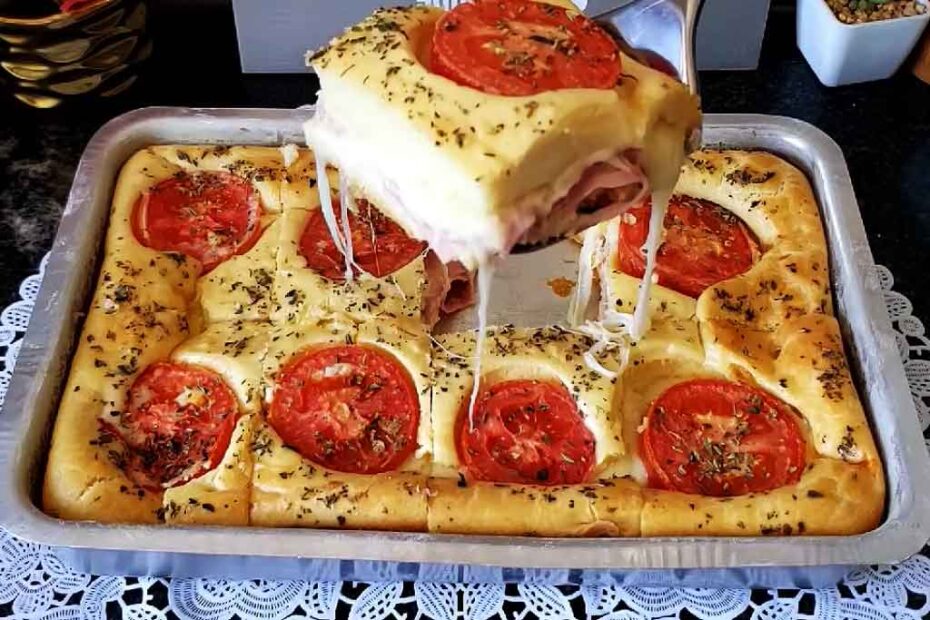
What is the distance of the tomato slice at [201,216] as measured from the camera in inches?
109

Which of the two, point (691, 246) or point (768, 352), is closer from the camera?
point (768, 352)

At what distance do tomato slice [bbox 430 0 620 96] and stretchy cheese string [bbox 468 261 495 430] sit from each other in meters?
0.34

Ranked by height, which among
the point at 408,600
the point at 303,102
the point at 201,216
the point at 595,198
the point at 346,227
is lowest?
the point at 408,600

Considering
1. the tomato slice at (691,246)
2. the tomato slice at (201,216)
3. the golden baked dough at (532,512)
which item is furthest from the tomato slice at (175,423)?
the tomato slice at (691,246)

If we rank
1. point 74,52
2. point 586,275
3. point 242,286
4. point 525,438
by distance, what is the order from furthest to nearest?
point 74,52, point 586,275, point 242,286, point 525,438

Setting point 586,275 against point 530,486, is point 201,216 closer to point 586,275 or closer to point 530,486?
point 586,275

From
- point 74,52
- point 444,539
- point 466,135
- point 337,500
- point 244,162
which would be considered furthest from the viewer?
point 74,52

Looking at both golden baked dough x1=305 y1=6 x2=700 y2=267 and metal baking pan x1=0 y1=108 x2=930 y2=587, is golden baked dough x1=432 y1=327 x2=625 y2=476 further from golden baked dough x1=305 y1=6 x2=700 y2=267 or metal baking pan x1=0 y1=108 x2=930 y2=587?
golden baked dough x1=305 y1=6 x2=700 y2=267

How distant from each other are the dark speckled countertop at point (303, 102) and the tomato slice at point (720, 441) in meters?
0.87

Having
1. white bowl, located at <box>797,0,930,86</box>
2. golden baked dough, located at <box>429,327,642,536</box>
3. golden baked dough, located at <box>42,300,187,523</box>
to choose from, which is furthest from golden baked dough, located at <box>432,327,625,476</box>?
white bowl, located at <box>797,0,930,86</box>

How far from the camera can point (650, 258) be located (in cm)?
241

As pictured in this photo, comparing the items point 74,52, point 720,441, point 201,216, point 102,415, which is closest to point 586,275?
point 720,441

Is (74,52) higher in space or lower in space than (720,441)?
higher

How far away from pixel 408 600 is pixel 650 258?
2.92 ft
